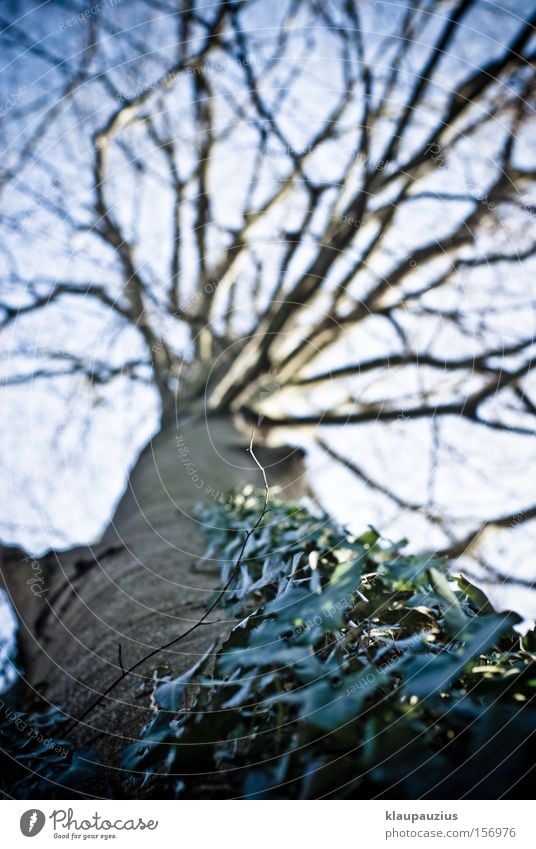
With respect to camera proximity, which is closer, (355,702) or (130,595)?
(355,702)

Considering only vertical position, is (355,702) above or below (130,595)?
below

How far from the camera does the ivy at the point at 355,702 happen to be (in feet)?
1.54

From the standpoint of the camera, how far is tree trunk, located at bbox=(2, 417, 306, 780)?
2.76 feet

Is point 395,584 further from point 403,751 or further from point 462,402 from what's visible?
point 462,402

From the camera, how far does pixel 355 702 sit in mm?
480

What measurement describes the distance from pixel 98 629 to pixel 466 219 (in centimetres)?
184

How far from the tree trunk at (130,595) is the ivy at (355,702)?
0.57ft

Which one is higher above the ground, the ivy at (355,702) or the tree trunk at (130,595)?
the tree trunk at (130,595)

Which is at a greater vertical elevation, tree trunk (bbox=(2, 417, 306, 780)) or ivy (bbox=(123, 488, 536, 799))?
tree trunk (bbox=(2, 417, 306, 780))

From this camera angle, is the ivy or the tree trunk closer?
the ivy

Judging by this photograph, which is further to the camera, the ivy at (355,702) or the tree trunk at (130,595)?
the tree trunk at (130,595)

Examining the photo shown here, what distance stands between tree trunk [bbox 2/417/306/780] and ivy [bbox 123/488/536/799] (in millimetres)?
174

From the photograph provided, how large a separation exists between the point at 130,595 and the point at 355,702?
770mm
